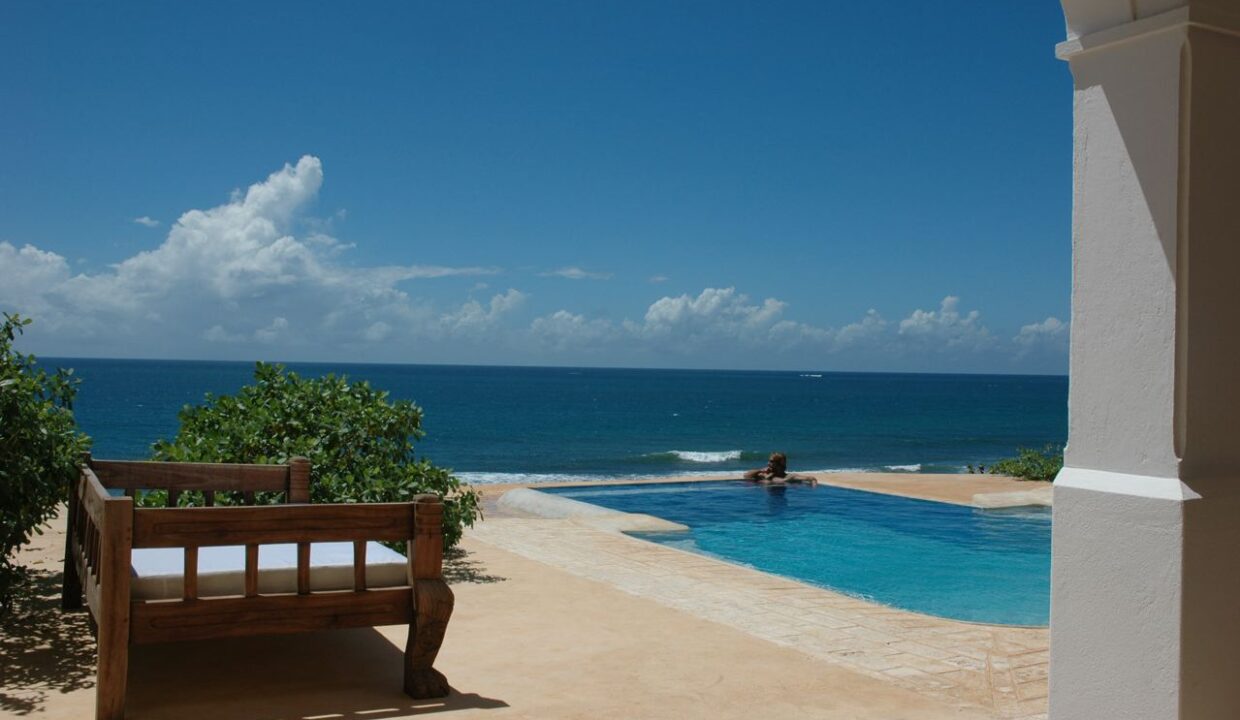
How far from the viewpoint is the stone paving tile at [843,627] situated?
629 centimetres

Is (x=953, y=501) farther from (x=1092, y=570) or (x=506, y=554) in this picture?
(x=1092, y=570)

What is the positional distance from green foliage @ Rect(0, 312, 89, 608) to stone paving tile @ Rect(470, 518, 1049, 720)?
181 inches

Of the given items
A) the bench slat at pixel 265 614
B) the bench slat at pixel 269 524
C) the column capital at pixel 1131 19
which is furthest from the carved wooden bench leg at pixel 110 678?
the column capital at pixel 1131 19

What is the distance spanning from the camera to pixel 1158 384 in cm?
335

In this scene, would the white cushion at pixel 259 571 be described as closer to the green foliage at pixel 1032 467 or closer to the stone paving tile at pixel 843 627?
the stone paving tile at pixel 843 627

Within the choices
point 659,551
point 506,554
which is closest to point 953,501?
point 659,551

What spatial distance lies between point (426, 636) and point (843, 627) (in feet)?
11.8

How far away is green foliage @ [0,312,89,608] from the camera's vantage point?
613 cm

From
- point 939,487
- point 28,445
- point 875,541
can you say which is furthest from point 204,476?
point 939,487

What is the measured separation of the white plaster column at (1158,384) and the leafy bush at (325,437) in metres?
6.88

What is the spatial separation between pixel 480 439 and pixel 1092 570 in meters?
56.7

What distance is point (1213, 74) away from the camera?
337 centimetres

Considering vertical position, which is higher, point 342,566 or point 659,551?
point 342,566

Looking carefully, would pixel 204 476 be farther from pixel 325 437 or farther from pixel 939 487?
pixel 939 487
